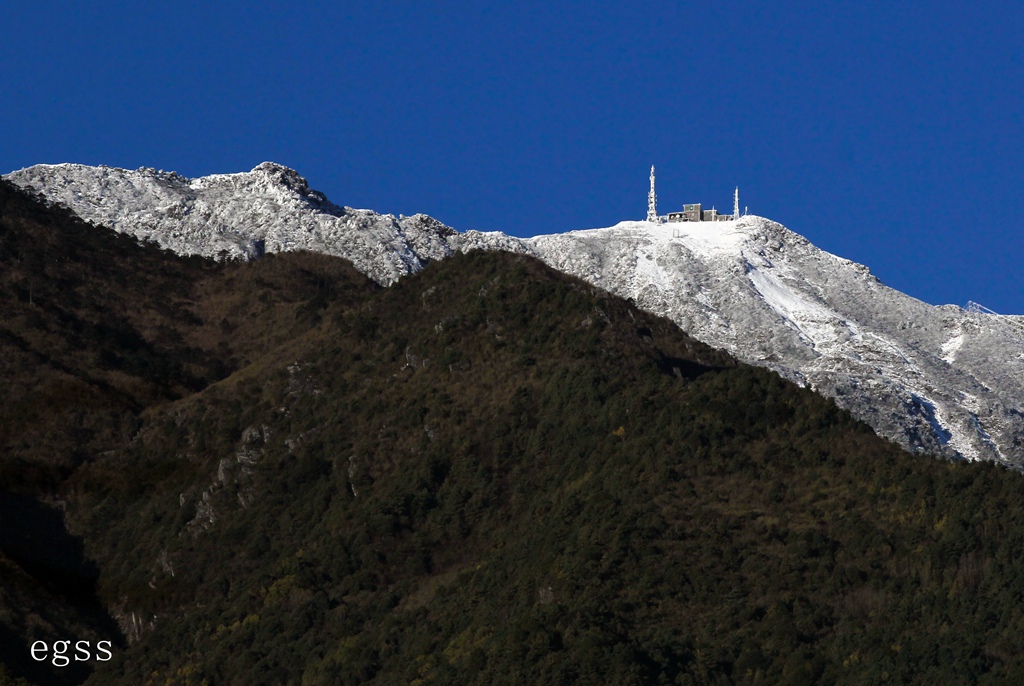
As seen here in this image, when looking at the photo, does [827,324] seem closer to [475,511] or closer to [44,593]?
[475,511]

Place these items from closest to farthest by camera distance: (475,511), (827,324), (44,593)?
1. (44,593)
2. (475,511)
3. (827,324)

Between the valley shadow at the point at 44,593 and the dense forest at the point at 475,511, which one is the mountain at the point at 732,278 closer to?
the dense forest at the point at 475,511

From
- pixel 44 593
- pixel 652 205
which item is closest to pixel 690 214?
pixel 652 205

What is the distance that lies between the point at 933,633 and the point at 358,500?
33340 mm

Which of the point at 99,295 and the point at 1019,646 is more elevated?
the point at 99,295

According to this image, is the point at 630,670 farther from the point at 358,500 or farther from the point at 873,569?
the point at 358,500

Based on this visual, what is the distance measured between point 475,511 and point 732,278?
57.0 metres

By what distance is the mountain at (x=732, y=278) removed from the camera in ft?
485

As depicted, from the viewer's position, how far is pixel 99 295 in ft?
480

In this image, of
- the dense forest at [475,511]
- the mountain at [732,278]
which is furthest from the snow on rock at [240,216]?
the dense forest at [475,511]

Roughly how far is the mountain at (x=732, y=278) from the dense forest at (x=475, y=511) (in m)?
19.6

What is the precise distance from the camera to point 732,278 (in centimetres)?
16450

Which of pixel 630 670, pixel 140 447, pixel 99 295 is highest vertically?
pixel 99 295

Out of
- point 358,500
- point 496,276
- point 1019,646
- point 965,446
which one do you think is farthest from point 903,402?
point 1019,646
